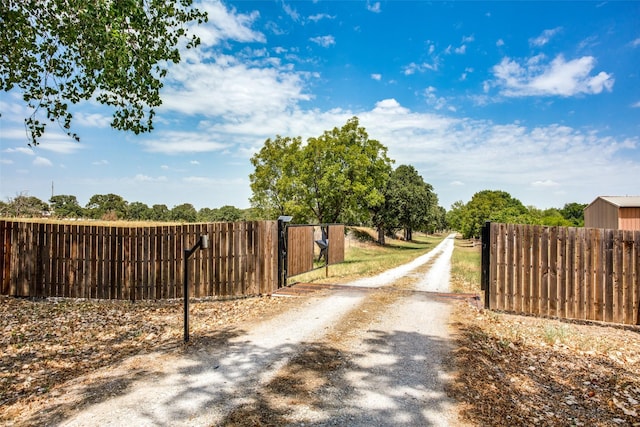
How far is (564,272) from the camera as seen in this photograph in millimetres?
7500

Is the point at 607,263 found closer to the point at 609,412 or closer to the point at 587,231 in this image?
the point at 587,231

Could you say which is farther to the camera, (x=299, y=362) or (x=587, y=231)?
(x=587, y=231)

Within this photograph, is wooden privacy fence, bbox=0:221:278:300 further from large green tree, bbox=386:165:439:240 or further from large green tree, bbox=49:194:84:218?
large green tree, bbox=49:194:84:218

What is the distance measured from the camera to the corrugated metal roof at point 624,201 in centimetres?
2943

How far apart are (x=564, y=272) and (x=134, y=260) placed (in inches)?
423

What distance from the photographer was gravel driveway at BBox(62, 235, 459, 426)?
3436 mm

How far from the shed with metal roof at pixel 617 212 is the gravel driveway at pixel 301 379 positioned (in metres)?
30.1

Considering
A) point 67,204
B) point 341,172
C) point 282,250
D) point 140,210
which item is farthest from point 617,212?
point 140,210

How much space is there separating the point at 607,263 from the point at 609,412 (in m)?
4.64

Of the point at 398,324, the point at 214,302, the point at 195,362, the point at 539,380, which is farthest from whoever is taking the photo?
the point at 214,302

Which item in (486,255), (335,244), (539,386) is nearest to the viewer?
(539,386)

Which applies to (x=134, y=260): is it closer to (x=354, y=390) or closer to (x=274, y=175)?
(x=354, y=390)

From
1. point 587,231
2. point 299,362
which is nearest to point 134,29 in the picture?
point 299,362

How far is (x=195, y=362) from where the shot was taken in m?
4.83
